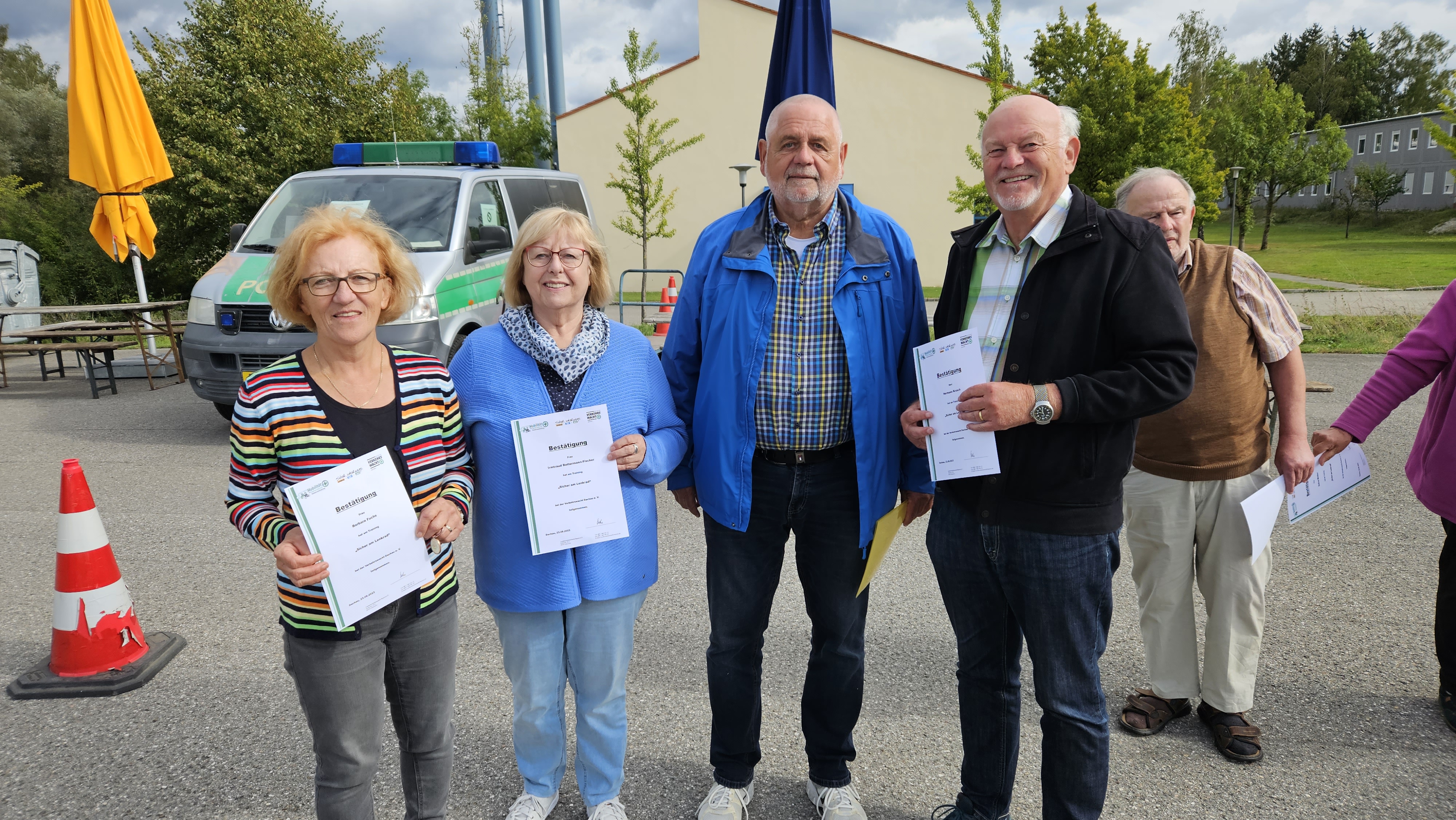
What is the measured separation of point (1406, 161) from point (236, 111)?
5758cm

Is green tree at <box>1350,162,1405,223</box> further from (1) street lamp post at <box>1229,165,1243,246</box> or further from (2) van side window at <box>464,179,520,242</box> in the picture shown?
(2) van side window at <box>464,179,520,242</box>

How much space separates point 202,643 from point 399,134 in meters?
20.9

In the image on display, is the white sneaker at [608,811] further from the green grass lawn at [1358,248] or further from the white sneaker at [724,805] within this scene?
Result: the green grass lawn at [1358,248]

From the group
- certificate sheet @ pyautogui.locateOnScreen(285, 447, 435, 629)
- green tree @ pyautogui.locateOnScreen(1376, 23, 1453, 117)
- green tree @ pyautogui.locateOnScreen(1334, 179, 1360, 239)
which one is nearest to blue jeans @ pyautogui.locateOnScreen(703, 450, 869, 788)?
certificate sheet @ pyautogui.locateOnScreen(285, 447, 435, 629)

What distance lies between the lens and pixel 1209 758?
9.41ft

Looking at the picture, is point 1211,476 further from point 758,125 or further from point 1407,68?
point 1407,68

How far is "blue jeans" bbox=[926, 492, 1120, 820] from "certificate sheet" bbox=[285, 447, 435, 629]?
4.81 feet

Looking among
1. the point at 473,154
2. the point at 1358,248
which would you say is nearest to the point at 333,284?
the point at 473,154

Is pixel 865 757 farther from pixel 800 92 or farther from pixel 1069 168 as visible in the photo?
pixel 800 92

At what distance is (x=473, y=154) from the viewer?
29.0 feet

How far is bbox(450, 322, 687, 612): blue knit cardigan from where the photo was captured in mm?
2332

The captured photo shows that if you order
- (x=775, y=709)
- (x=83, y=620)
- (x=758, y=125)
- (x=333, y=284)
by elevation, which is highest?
(x=758, y=125)

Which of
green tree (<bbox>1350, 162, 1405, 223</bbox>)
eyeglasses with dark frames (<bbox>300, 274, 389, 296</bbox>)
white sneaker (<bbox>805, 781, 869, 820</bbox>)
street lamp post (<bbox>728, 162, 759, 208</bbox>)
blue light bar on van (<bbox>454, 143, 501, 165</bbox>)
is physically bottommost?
white sneaker (<bbox>805, 781, 869, 820</bbox>)

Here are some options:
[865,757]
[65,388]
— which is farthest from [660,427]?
[65,388]
